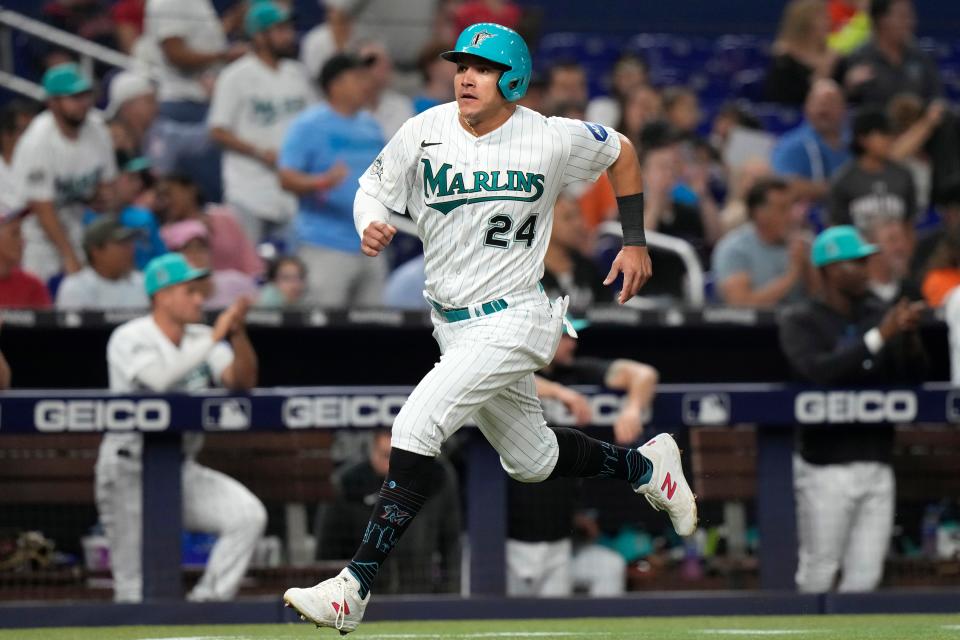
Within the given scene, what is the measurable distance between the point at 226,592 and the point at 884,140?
5.05 m

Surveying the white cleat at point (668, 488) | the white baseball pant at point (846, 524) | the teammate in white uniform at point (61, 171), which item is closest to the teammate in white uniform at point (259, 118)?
the teammate in white uniform at point (61, 171)

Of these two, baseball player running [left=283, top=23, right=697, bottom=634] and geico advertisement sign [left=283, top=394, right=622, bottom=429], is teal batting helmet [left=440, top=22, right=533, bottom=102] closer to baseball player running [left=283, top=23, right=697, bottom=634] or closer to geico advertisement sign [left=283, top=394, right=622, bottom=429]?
baseball player running [left=283, top=23, right=697, bottom=634]

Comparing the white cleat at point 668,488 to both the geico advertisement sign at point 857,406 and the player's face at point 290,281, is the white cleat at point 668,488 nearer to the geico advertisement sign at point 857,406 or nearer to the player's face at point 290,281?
the geico advertisement sign at point 857,406

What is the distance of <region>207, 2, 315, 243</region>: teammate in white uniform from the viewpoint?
972 centimetres

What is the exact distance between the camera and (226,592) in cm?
672

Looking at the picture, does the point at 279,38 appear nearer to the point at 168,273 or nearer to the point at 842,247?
the point at 168,273

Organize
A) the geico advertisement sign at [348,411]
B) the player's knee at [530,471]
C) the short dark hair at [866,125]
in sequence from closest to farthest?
the player's knee at [530,471] < the geico advertisement sign at [348,411] < the short dark hair at [866,125]

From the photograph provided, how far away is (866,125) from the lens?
9.71m

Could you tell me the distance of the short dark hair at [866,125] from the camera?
9641 millimetres

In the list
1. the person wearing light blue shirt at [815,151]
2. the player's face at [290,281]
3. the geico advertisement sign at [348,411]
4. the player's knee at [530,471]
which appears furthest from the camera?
the person wearing light blue shirt at [815,151]

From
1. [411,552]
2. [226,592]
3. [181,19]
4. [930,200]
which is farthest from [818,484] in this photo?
[181,19]

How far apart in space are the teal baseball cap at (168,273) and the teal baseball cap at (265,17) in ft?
10.2

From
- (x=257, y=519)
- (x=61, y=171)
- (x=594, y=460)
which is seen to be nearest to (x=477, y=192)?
(x=594, y=460)

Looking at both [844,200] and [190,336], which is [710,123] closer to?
[844,200]
